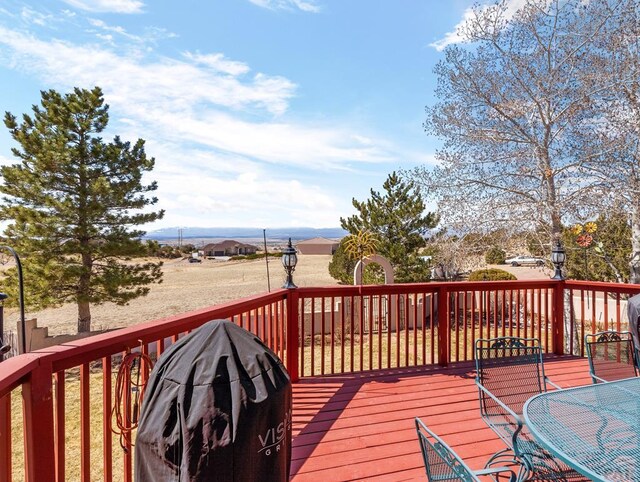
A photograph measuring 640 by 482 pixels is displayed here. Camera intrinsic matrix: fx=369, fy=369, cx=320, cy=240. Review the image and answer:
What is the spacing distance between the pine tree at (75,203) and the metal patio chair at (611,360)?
11.3 meters

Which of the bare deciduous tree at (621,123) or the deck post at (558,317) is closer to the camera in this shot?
the deck post at (558,317)

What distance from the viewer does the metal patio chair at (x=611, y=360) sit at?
8.50ft

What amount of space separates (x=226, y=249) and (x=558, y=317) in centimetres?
6416

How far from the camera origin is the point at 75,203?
10648 mm

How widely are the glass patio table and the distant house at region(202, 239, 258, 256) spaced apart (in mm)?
62623

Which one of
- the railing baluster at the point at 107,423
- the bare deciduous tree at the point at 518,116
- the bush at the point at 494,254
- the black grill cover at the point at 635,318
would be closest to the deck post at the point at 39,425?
the railing baluster at the point at 107,423

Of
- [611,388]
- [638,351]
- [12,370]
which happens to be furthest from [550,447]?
[12,370]

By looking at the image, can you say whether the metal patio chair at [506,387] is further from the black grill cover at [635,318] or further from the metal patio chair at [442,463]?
the metal patio chair at [442,463]

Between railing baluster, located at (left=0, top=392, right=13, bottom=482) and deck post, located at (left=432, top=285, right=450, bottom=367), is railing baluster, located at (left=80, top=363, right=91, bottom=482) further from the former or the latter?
deck post, located at (left=432, top=285, right=450, bottom=367)

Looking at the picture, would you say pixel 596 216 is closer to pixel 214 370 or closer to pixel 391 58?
pixel 391 58

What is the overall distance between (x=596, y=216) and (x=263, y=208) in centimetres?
4475

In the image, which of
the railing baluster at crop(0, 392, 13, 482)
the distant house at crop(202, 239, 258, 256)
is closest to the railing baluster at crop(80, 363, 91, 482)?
the railing baluster at crop(0, 392, 13, 482)

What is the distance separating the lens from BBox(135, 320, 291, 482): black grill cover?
3.34ft

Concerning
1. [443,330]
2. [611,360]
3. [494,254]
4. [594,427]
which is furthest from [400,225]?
[594,427]
